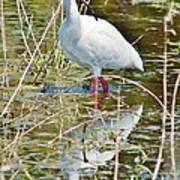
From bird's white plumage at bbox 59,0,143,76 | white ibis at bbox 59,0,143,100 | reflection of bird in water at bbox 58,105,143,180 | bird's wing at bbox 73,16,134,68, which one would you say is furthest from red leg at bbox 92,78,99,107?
reflection of bird in water at bbox 58,105,143,180

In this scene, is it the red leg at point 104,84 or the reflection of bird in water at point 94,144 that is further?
the red leg at point 104,84

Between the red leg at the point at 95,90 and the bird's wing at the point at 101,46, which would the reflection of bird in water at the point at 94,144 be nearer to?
the red leg at the point at 95,90

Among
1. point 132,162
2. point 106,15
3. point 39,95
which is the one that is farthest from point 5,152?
point 106,15

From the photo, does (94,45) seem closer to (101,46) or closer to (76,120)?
(101,46)

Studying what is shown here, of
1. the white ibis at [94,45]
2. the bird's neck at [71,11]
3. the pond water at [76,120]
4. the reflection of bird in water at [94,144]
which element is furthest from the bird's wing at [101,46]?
the reflection of bird in water at [94,144]

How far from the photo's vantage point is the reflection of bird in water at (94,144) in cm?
676

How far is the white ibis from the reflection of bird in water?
0.94 metres

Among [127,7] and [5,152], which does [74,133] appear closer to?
[5,152]

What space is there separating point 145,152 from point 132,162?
30 centimetres

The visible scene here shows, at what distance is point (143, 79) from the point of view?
9789 mm

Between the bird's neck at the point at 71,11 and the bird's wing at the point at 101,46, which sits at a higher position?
the bird's neck at the point at 71,11

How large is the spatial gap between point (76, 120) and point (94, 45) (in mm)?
1513

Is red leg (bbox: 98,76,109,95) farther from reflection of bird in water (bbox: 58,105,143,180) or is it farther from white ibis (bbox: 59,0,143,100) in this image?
reflection of bird in water (bbox: 58,105,143,180)

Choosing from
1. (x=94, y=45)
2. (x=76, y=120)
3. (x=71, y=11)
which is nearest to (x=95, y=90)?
(x=94, y=45)
